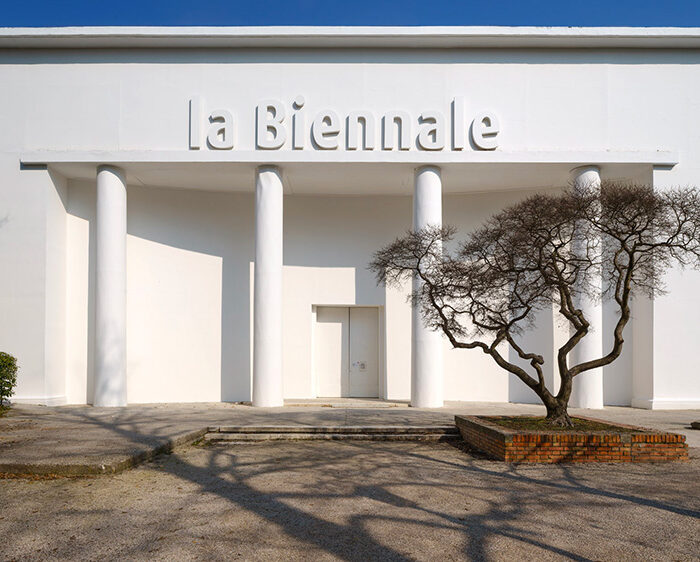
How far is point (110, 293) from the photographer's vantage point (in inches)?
688

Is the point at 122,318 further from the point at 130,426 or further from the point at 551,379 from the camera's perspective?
the point at 551,379

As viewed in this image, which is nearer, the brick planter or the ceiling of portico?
the brick planter

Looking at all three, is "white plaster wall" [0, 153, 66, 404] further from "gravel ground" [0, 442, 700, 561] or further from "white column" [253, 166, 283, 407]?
"gravel ground" [0, 442, 700, 561]

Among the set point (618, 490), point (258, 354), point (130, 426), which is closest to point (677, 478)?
point (618, 490)

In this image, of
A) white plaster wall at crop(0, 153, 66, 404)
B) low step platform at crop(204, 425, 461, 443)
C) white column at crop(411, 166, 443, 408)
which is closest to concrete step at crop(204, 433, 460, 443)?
low step platform at crop(204, 425, 461, 443)

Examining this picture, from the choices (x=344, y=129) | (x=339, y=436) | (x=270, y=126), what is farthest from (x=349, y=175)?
(x=339, y=436)

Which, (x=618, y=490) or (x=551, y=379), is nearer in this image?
(x=618, y=490)

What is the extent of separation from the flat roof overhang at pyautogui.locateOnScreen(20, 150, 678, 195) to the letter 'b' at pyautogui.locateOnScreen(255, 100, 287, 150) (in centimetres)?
30

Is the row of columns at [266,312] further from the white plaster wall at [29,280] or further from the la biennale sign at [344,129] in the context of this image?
the white plaster wall at [29,280]

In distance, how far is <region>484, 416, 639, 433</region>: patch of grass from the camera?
10.6 m

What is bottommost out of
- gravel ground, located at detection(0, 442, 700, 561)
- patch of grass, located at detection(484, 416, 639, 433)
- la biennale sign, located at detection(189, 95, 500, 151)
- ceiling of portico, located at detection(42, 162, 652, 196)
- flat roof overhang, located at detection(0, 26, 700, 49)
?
gravel ground, located at detection(0, 442, 700, 561)

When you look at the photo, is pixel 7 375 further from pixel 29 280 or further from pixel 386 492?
pixel 386 492

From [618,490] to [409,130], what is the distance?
1139 cm

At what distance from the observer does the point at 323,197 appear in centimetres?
2078
